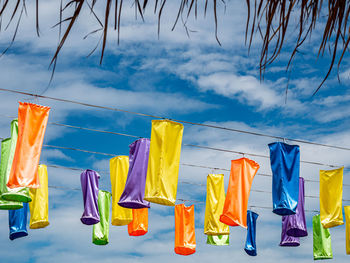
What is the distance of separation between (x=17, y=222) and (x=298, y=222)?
18.8 feet

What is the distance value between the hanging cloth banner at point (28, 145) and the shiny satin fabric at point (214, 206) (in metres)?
3.69

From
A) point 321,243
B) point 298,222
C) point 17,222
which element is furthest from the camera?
point 321,243

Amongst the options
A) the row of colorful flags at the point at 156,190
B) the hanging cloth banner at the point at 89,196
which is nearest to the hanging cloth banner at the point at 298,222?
the row of colorful flags at the point at 156,190

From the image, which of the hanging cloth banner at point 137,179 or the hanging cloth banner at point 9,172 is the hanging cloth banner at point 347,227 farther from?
the hanging cloth banner at point 9,172

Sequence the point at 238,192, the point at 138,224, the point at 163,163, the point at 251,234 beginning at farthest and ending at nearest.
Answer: the point at 251,234, the point at 138,224, the point at 238,192, the point at 163,163

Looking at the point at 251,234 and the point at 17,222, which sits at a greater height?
the point at 17,222

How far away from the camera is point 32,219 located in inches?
350

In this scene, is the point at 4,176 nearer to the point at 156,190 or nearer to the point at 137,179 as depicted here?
the point at 137,179

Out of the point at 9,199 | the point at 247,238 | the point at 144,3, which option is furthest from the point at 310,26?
the point at 247,238

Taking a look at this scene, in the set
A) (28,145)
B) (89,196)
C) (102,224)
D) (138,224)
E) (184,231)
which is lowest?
(184,231)

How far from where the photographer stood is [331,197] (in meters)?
10.2

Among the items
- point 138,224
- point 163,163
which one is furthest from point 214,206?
point 163,163

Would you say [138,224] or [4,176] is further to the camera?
[138,224]

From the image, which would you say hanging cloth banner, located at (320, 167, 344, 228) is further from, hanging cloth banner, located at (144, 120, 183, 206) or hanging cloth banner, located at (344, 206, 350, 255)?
hanging cloth banner, located at (144, 120, 183, 206)
